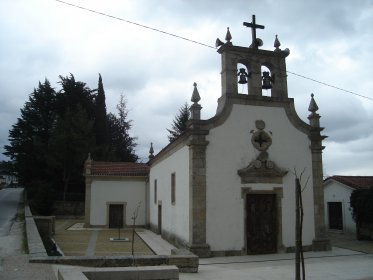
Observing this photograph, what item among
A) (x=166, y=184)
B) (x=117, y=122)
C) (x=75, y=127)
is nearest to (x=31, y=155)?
(x=75, y=127)

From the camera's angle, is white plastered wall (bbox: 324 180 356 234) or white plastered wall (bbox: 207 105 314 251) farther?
white plastered wall (bbox: 324 180 356 234)

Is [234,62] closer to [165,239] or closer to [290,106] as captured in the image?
[290,106]

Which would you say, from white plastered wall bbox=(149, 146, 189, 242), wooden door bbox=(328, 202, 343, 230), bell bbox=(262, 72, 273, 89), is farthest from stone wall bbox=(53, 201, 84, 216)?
bell bbox=(262, 72, 273, 89)

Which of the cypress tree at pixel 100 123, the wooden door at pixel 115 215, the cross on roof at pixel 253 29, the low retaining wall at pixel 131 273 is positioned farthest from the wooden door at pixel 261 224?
the cypress tree at pixel 100 123

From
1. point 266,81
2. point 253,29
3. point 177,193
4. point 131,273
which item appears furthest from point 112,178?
point 131,273

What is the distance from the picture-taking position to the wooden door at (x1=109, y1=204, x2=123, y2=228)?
83.6ft

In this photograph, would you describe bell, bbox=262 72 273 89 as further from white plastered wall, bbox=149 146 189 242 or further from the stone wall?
the stone wall

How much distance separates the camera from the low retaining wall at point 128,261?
888cm

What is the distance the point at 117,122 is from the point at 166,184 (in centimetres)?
3334

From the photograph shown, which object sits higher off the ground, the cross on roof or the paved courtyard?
the cross on roof

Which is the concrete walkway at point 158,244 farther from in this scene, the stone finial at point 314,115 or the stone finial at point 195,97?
the stone finial at point 314,115

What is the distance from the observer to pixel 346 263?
11836 millimetres

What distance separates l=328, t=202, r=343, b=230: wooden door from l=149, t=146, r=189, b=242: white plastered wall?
412 inches

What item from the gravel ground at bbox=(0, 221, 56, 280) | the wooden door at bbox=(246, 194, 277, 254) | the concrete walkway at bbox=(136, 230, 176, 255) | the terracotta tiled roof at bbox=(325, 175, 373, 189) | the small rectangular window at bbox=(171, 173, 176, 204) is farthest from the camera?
the terracotta tiled roof at bbox=(325, 175, 373, 189)
